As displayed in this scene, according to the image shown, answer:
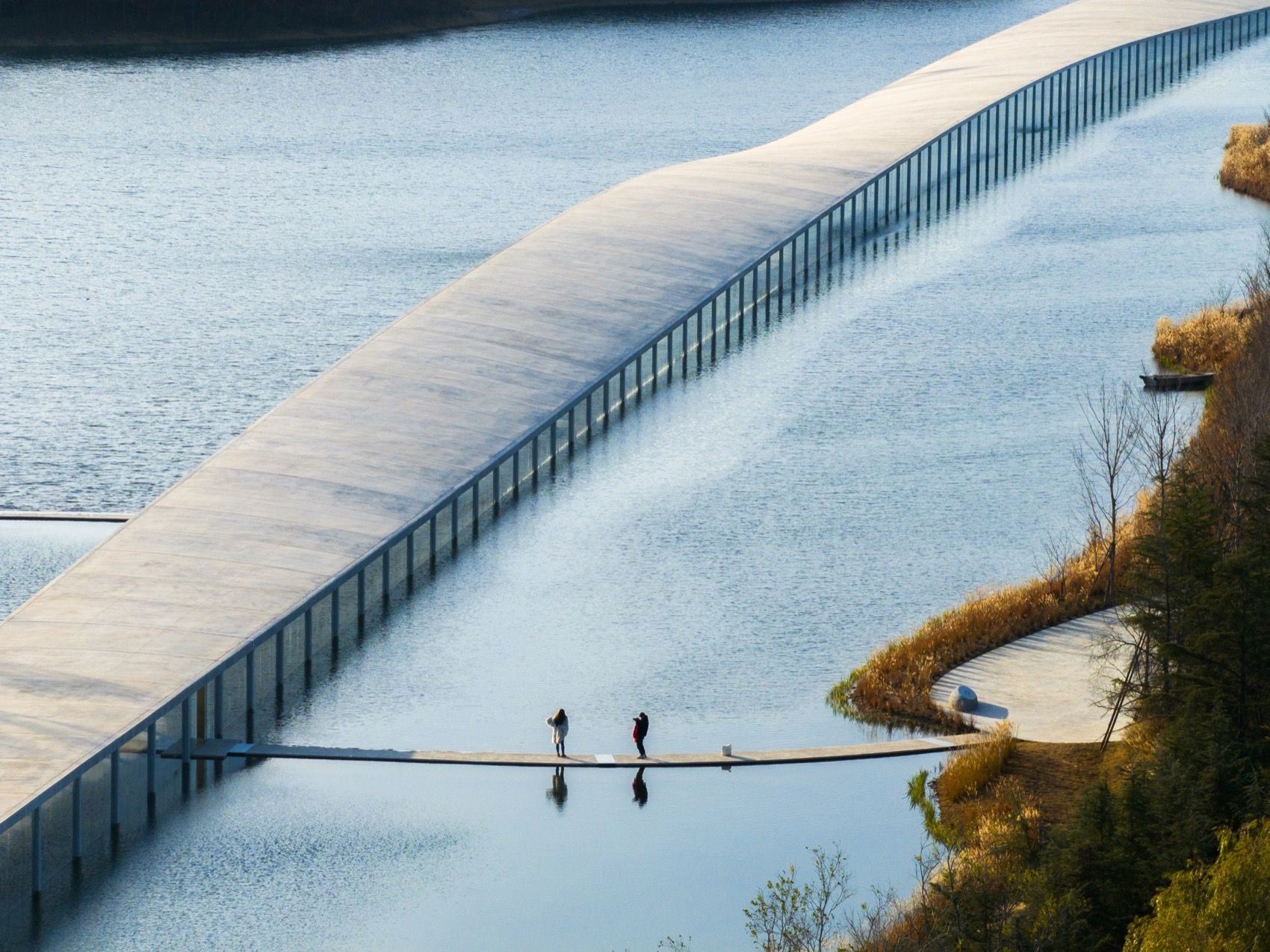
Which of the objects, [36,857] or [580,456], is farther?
[580,456]

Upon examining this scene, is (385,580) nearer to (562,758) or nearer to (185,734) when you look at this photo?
(185,734)

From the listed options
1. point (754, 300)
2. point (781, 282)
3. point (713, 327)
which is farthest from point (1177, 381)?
point (781, 282)

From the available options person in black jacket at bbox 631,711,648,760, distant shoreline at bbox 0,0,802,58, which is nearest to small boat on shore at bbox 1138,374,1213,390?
person in black jacket at bbox 631,711,648,760

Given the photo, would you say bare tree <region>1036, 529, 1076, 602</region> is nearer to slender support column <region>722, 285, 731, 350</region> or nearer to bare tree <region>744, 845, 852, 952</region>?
bare tree <region>744, 845, 852, 952</region>

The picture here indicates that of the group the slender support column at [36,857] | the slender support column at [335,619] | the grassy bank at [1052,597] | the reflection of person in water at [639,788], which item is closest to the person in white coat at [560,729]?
the reflection of person in water at [639,788]

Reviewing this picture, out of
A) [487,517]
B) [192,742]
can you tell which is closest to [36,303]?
[487,517]

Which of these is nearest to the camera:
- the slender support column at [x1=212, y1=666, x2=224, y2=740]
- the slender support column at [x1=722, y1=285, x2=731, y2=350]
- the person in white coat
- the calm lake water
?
the calm lake water
